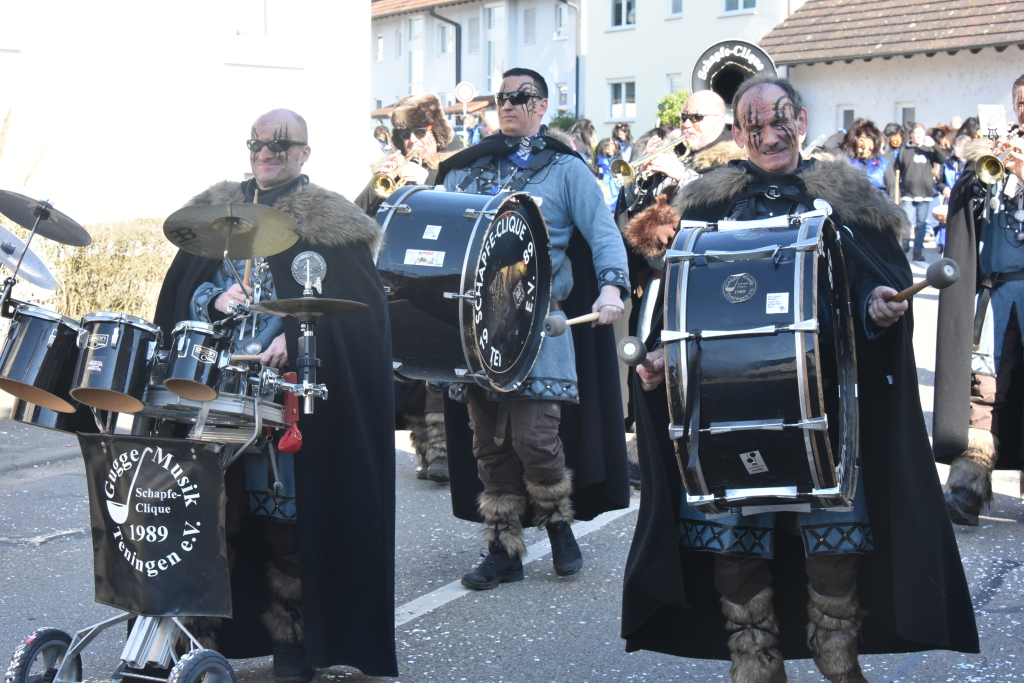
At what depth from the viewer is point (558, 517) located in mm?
4863

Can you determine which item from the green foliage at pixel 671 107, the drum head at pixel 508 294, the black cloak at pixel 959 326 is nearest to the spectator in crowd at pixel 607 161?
the black cloak at pixel 959 326

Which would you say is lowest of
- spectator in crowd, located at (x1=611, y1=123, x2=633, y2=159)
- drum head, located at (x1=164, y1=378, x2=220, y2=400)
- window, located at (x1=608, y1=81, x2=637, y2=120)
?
drum head, located at (x1=164, y1=378, x2=220, y2=400)

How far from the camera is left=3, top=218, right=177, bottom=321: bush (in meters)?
8.45

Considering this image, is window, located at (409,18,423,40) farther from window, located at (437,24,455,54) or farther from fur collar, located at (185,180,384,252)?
fur collar, located at (185,180,384,252)

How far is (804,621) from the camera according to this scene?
3.61m

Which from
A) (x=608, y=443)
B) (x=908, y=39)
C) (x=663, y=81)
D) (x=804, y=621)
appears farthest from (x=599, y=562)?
(x=663, y=81)

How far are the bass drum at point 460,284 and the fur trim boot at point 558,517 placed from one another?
695 millimetres

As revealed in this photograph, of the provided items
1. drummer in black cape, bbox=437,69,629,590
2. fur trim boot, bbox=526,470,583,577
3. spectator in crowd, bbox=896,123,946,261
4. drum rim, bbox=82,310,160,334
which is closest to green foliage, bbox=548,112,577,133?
spectator in crowd, bbox=896,123,946,261

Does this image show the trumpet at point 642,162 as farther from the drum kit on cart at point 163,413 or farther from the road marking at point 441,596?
the drum kit on cart at point 163,413

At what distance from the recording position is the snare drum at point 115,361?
306cm

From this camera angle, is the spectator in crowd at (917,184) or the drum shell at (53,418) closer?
the drum shell at (53,418)

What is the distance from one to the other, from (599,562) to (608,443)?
52 cm

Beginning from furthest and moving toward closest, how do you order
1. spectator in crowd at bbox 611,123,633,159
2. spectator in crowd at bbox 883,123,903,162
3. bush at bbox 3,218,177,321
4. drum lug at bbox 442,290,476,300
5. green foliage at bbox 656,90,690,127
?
green foliage at bbox 656,90,690,127, spectator in crowd at bbox 611,123,633,159, spectator in crowd at bbox 883,123,903,162, bush at bbox 3,218,177,321, drum lug at bbox 442,290,476,300

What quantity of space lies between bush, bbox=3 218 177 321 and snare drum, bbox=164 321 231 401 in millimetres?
5706
